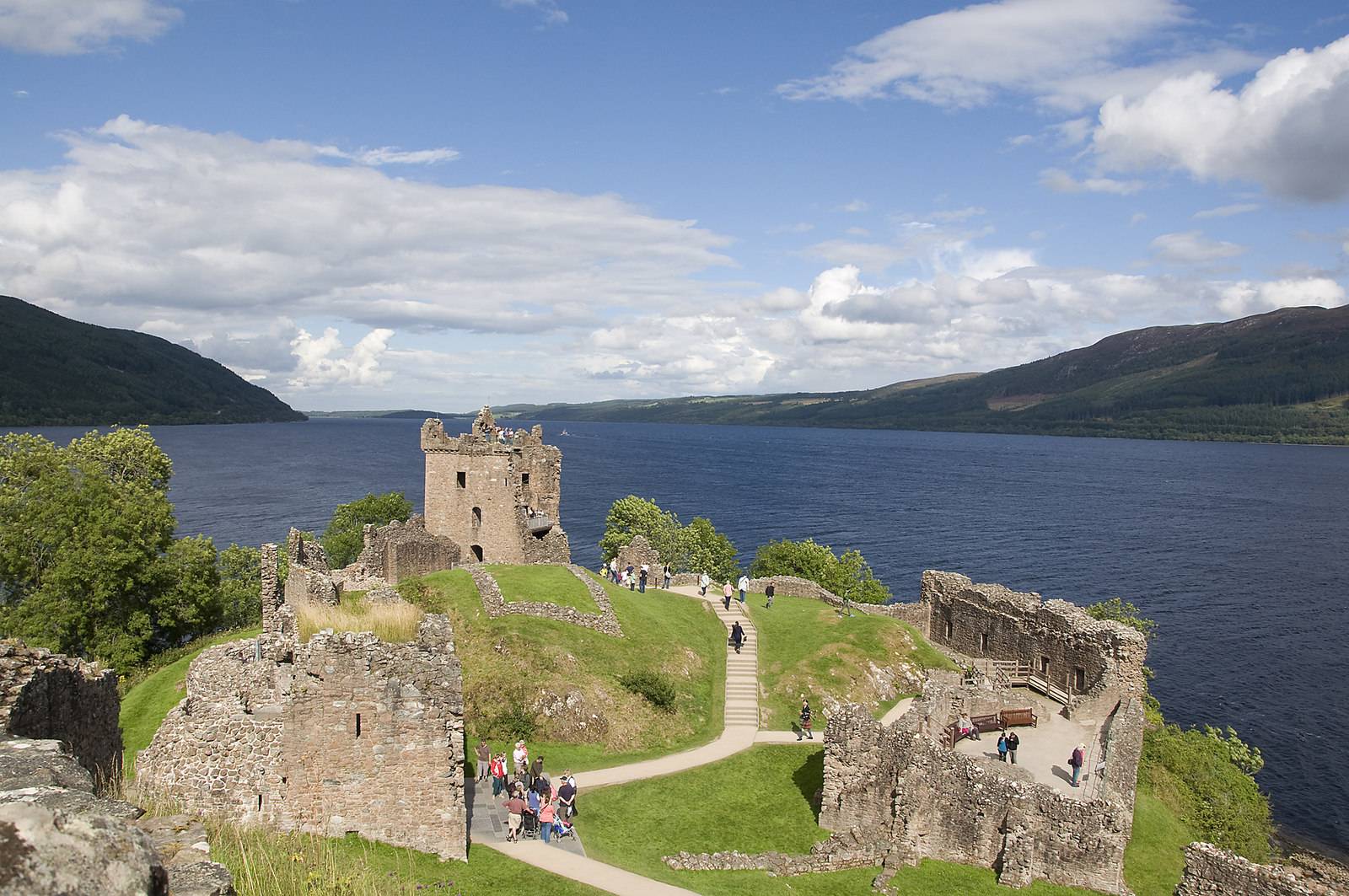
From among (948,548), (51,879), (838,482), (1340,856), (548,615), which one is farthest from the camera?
(838,482)

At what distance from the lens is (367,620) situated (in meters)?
20.8

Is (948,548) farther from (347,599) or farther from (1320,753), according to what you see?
(347,599)

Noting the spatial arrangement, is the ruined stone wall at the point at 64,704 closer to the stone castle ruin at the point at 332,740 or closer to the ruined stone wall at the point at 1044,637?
the stone castle ruin at the point at 332,740

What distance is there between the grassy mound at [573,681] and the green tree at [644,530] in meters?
35.8

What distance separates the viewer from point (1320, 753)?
50.5 metres

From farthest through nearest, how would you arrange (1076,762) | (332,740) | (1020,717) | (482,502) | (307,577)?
(482,502) → (1020,717) → (307,577) → (1076,762) → (332,740)

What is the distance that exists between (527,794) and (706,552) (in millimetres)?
54319

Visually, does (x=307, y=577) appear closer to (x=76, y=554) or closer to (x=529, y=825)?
(x=529, y=825)

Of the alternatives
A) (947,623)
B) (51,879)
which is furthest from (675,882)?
(947,623)

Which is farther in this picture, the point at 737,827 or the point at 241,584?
the point at 241,584

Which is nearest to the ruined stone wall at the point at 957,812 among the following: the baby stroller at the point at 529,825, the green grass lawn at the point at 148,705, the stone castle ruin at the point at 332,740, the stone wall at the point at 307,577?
the baby stroller at the point at 529,825

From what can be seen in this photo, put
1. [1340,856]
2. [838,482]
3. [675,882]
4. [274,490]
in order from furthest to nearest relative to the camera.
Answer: [838,482]
[274,490]
[1340,856]
[675,882]

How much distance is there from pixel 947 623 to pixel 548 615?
72.9 feet

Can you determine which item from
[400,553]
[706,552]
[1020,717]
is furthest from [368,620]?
[706,552]
